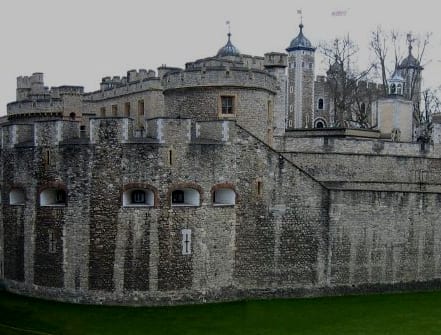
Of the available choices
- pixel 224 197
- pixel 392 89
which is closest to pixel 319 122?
pixel 392 89

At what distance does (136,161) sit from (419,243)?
10.4 metres

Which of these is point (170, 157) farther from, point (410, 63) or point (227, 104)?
point (410, 63)

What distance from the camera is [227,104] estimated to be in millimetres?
26844

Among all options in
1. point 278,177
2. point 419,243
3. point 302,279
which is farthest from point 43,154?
point 419,243

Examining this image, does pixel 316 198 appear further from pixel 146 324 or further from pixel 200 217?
pixel 146 324

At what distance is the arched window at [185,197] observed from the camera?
24016 mm

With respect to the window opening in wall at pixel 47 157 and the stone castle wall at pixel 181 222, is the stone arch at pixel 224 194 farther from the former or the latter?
the window opening in wall at pixel 47 157

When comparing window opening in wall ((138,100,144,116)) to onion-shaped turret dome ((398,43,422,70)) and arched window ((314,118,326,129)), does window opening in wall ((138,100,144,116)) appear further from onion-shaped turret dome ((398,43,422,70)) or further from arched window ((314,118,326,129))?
arched window ((314,118,326,129))

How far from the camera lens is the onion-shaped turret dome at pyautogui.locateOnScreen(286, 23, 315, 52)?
65.8 m

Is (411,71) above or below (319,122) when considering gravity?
above

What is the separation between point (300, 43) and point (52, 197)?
145ft

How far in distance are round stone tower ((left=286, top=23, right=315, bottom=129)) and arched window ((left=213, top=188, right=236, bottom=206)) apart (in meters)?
39.0

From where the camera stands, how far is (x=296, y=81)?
64625mm

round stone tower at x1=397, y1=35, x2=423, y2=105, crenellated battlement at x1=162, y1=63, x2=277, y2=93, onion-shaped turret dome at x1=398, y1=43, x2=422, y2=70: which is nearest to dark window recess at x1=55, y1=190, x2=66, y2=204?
crenellated battlement at x1=162, y1=63, x2=277, y2=93
